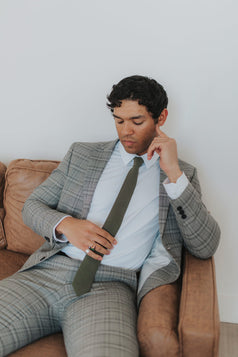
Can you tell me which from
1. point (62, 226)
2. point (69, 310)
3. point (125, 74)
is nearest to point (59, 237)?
point (62, 226)

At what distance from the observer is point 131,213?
1.46m

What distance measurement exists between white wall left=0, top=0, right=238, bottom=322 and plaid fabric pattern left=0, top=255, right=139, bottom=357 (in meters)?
0.84

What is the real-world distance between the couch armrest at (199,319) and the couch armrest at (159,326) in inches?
1.7

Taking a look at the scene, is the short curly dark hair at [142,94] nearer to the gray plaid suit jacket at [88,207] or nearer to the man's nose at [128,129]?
the man's nose at [128,129]

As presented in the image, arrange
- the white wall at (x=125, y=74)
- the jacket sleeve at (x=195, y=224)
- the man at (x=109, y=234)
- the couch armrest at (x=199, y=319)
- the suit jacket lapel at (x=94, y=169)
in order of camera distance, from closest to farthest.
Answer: the couch armrest at (x=199, y=319), the man at (x=109, y=234), the jacket sleeve at (x=195, y=224), the suit jacket lapel at (x=94, y=169), the white wall at (x=125, y=74)

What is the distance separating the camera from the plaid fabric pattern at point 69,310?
1.10 metres

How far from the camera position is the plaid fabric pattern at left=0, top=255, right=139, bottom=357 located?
1102 millimetres

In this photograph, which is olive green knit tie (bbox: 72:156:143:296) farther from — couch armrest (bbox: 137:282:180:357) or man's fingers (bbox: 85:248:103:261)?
couch armrest (bbox: 137:282:180:357)

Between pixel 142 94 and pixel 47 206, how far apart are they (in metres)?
0.67

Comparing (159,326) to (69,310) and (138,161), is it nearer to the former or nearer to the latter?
(69,310)

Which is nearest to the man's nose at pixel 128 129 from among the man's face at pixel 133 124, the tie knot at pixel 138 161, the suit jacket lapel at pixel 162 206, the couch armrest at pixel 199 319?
the man's face at pixel 133 124

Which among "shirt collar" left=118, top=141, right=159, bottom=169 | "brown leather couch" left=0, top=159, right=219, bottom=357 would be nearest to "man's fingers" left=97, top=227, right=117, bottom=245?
"brown leather couch" left=0, top=159, right=219, bottom=357

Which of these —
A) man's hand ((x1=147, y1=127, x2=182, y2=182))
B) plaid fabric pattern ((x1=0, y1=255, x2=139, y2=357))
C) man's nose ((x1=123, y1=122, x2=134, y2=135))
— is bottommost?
plaid fabric pattern ((x1=0, y1=255, x2=139, y2=357))

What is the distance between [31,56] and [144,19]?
70cm
